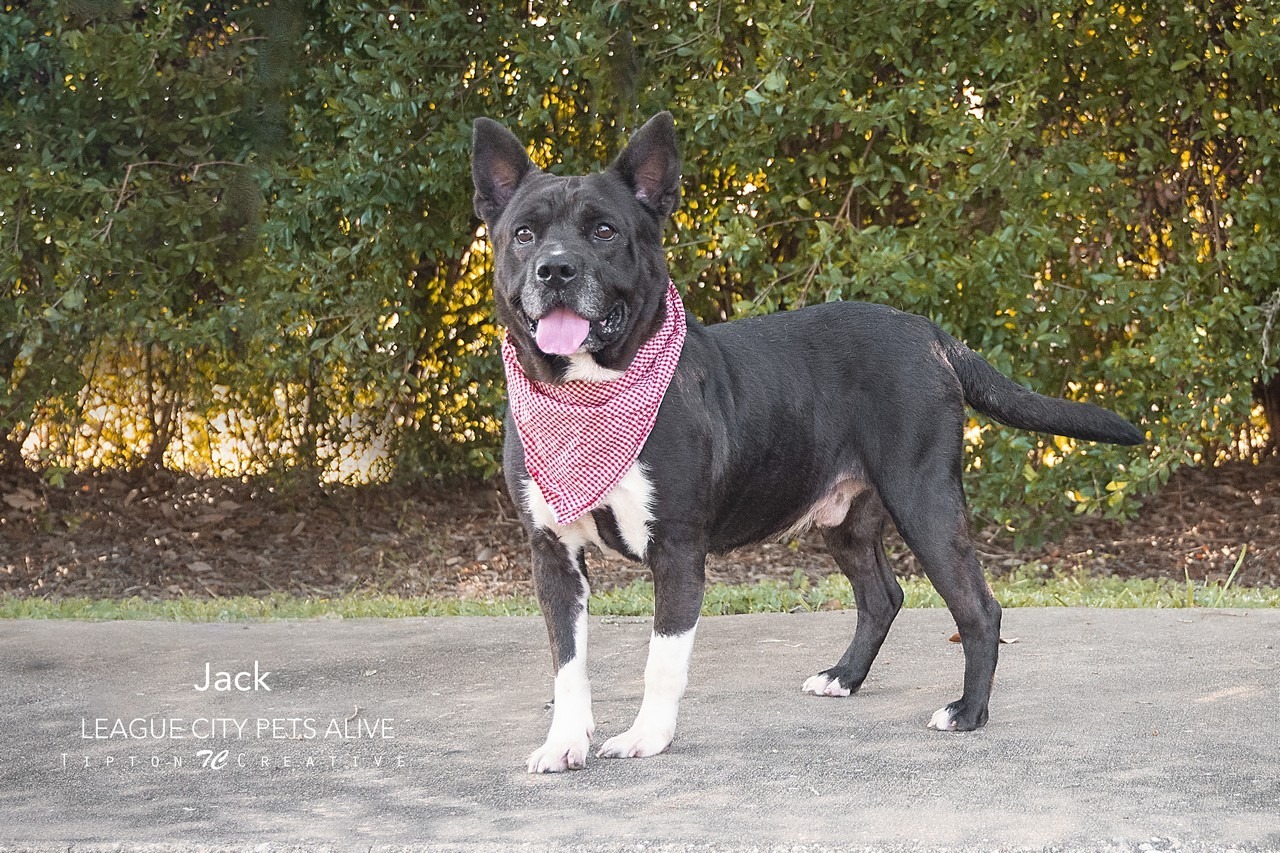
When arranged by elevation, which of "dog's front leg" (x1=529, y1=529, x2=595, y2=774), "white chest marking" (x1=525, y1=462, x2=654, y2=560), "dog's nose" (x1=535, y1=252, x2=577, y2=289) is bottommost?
"dog's front leg" (x1=529, y1=529, x2=595, y2=774)

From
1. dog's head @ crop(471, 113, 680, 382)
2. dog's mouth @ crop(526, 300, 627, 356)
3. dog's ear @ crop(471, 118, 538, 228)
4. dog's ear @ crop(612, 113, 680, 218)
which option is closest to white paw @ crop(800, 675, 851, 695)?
dog's head @ crop(471, 113, 680, 382)

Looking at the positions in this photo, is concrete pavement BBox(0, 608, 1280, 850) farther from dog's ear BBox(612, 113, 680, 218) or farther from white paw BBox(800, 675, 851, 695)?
dog's ear BBox(612, 113, 680, 218)

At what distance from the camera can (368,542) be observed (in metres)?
8.66

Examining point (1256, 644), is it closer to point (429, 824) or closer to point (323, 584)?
point (429, 824)

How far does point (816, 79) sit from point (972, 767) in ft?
12.7

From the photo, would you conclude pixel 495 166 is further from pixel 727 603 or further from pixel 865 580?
pixel 727 603

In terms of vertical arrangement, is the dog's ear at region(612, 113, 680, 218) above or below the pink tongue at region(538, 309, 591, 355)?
above

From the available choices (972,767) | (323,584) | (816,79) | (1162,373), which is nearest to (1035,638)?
(972,767)

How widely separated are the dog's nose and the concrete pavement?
120cm

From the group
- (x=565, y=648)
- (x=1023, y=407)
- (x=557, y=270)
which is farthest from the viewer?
(x=1023, y=407)

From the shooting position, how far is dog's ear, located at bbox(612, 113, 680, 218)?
380 centimetres

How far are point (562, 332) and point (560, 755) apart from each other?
1052 millimetres

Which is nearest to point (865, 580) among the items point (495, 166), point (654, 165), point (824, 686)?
point (824, 686)

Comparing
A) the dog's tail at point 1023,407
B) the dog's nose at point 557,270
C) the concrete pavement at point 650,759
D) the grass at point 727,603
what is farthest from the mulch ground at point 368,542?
the dog's nose at point 557,270
